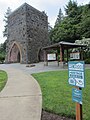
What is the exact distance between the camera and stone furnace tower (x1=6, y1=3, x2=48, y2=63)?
91.5 feet

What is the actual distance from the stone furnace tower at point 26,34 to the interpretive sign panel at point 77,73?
943 inches

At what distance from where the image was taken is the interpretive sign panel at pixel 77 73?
339 centimetres

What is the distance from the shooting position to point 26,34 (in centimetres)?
2766

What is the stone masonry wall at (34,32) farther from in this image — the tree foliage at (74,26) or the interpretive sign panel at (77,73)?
the interpretive sign panel at (77,73)

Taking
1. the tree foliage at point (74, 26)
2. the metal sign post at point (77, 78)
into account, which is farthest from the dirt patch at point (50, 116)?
the tree foliage at point (74, 26)

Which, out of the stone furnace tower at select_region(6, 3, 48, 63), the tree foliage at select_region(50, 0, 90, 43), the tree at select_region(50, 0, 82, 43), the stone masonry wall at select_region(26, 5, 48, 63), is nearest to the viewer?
the stone furnace tower at select_region(6, 3, 48, 63)

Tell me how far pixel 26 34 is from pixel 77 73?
2474cm

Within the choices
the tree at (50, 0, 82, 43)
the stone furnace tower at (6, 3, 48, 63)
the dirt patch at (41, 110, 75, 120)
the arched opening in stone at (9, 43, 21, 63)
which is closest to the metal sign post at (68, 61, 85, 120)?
the dirt patch at (41, 110, 75, 120)

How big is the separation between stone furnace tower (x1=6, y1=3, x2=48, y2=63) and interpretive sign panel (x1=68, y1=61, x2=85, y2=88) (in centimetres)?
2396

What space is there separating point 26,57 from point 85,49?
8747 mm

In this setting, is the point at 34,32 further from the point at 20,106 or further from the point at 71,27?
the point at 20,106

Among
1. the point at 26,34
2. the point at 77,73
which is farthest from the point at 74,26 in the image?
the point at 77,73

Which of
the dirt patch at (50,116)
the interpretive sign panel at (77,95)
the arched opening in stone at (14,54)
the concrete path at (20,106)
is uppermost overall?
the arched opening in stone at (14,54)

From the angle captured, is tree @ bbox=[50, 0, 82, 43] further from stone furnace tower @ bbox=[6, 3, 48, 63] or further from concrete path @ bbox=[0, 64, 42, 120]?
concrete path @ bbox=[0, 64, 42, 120]
